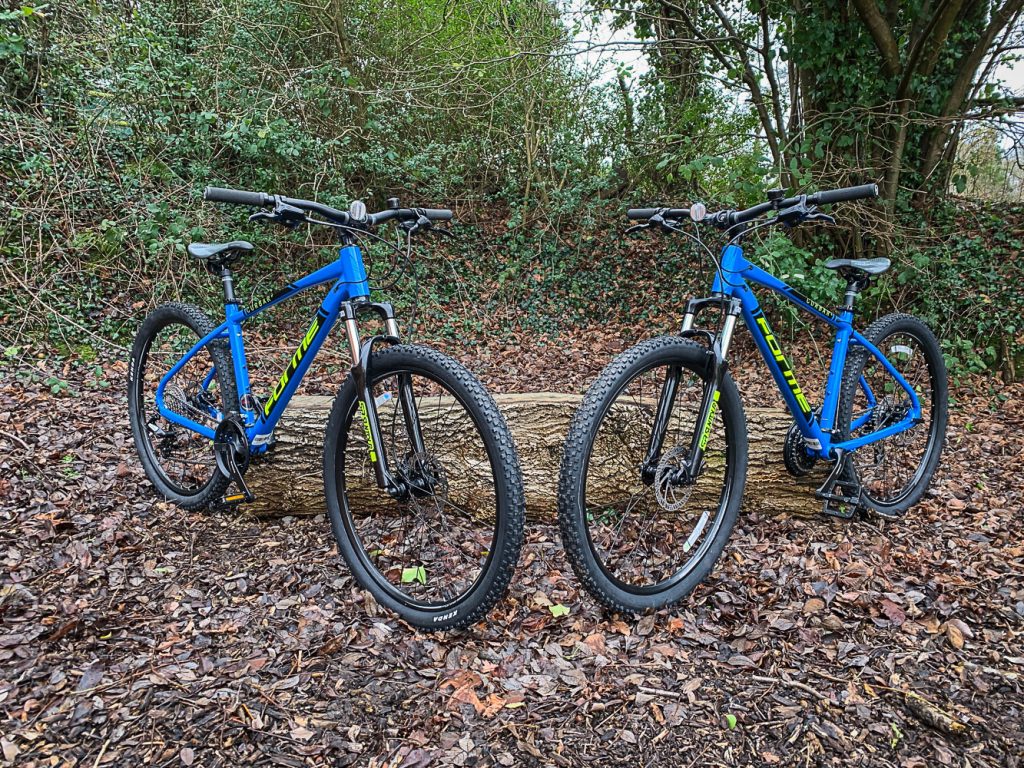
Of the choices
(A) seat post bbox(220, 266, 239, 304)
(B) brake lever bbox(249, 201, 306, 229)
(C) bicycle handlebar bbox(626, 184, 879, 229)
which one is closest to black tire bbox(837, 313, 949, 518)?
(C) bicycle handlebar bbox(626, 184, 879, 229)

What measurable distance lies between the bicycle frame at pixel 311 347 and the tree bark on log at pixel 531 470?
195 millimetres

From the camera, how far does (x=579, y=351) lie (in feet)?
19.0

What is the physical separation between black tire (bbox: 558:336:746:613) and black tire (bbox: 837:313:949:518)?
702 mm

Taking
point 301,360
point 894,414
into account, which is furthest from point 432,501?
point 894,414

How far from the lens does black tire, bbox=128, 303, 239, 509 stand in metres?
2.78

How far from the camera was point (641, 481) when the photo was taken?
2465 millimetres

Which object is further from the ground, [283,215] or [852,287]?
[283,215]

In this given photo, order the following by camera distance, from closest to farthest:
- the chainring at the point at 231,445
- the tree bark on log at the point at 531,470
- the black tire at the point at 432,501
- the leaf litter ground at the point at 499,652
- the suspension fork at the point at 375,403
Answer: the leaf litter ground at the point at 499,652
the black tire at the point at 432,501
the suspension fork at the point at 375,403
the chainring at the point at 231,445
the tree bark on log at the point at 531,470

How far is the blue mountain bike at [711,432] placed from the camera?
83.8 inches

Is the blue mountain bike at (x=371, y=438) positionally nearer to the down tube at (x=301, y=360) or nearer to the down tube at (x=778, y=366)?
the down tube at (x=301, y=360)

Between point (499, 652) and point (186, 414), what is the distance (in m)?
2.10

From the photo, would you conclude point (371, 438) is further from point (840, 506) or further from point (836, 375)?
point (840, 506)

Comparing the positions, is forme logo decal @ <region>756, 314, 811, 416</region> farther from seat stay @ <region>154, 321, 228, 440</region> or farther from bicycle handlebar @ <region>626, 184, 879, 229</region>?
seat stay @ <region>154, 321, 228, 440</region>

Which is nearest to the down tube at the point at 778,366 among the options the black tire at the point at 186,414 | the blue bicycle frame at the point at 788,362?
→ the blue bicycle frame at the point at 788,362
